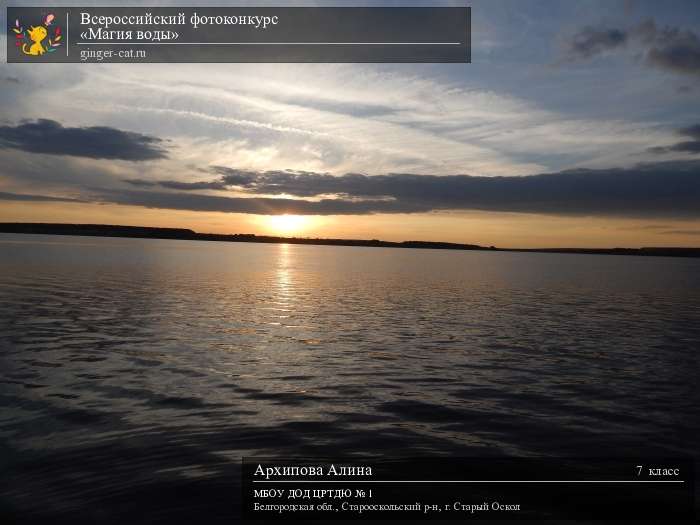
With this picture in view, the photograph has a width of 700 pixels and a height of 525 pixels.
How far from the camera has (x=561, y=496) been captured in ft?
35.6

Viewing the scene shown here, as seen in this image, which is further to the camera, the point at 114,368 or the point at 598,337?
the point at 598,337

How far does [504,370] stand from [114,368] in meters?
15.6

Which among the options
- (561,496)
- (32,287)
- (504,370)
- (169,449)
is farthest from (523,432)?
(32,287)

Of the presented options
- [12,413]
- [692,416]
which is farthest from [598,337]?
[12,413]

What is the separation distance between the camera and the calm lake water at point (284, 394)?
11.4 metres

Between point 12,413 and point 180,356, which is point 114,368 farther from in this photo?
point 12,413

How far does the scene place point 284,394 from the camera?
17609 mm

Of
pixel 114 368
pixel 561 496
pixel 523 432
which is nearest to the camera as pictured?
pixel 561 496

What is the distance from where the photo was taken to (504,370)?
21750 mm

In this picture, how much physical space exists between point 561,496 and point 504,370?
437 inches

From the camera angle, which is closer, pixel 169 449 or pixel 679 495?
pixel 679 495

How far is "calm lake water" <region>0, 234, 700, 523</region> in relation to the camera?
37.5ft

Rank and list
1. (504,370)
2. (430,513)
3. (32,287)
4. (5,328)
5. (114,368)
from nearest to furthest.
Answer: (430,513), (114,368), (504,370), (5,328), (32,287)

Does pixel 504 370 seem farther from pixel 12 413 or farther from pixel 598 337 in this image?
pixel 12 413
